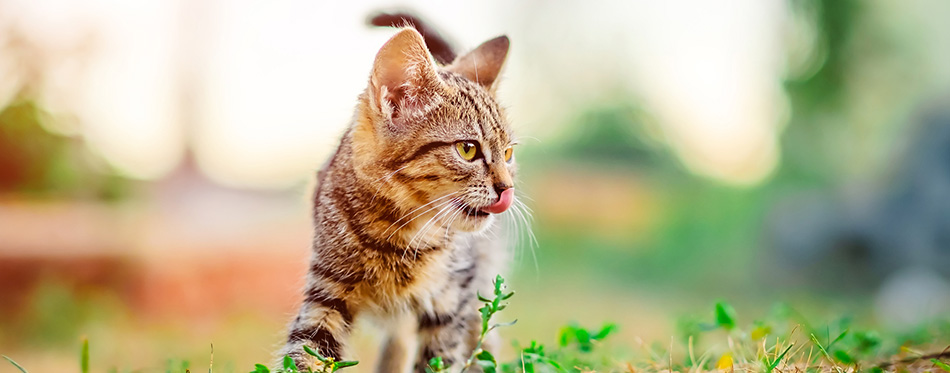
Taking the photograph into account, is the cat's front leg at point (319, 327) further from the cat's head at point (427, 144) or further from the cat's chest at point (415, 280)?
the cat's head at point (427, 144)

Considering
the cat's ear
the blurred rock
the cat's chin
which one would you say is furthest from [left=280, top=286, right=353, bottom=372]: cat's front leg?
the blurred rock

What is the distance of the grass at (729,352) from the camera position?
47.3 inches

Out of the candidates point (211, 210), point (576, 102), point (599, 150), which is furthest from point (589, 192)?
point (211, 210)

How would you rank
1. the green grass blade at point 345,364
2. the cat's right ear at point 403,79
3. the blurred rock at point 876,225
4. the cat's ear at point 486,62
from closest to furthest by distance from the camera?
the green grass blade at point 345,364
the cat's right ear at point 403,79
the cat's ear at point 486,62
the blurred rock at point 876,225

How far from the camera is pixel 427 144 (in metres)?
1.33

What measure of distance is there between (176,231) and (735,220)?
3.63 metres

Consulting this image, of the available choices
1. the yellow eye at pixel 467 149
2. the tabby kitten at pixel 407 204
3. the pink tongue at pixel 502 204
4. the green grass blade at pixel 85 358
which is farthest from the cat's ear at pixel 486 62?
the green grass blade at pixel 85 358

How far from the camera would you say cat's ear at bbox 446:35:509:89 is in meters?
1.55

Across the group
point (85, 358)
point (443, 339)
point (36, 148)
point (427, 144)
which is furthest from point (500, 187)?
point (36, 148)

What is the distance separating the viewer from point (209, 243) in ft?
A: 11.1

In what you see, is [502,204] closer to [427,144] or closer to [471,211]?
[471,211]

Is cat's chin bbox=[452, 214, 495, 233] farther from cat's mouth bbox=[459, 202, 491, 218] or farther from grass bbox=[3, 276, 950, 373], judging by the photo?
grass bbox=[3, 276, 950, 373]

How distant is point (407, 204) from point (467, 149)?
162 mm

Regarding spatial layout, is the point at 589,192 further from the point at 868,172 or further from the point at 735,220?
the point at 868,172
